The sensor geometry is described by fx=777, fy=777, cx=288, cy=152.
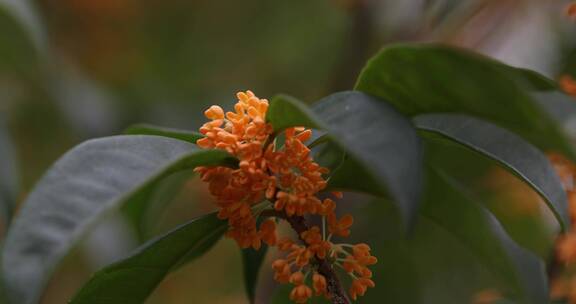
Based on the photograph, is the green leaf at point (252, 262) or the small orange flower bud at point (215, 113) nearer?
the small orange flower bud at point (215, 113)

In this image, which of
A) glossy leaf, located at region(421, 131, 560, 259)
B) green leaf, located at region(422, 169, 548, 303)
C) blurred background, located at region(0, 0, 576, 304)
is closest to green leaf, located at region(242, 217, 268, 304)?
green leaf, located at region(422, 169, 548, 303)

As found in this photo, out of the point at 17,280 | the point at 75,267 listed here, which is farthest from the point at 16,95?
the point at 17,280

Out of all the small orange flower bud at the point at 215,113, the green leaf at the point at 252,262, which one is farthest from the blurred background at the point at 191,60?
the small orange flower bud at the point at 215,113

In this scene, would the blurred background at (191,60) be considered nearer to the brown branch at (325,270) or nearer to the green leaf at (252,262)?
the green leaf at (252,262)

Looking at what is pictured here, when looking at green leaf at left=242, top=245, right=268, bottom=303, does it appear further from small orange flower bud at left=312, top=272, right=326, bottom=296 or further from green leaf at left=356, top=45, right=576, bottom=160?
green leaf at left=356, top=45, right=576, bottom=160

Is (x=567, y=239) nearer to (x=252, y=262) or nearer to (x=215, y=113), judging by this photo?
(x=252, y=262)
